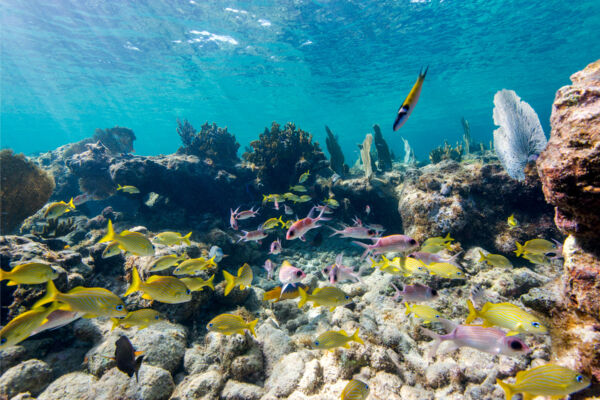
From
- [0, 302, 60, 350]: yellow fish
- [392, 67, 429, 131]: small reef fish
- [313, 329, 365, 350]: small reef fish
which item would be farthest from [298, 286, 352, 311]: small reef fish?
[0, 302, 60, 350]: yellow fish

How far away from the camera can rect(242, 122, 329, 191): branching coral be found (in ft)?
31.4

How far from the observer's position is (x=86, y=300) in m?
2.86

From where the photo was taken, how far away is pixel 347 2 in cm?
1556

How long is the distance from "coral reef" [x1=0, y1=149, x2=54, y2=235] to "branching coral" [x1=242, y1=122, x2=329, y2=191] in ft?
23.1

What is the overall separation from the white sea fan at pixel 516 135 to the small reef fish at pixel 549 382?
4.96 m

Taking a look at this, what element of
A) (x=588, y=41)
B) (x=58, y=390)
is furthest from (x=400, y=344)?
(x=588, y=41)

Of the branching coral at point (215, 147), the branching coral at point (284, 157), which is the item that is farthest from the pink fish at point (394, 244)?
the branching coral at point (215, 147)

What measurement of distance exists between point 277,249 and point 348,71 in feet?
84.6

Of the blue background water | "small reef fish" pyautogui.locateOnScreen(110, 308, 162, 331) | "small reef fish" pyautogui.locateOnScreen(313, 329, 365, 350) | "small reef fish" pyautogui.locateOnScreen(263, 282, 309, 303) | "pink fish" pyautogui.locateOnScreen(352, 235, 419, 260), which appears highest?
the blue background water

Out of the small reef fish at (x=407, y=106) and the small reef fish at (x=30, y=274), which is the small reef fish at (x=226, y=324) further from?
the small reef fish at (x=407, y=106)

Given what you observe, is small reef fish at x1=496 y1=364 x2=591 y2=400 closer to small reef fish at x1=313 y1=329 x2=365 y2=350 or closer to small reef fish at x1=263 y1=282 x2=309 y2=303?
small reef fish at x1=313 y1=329 x2=365 y2=350

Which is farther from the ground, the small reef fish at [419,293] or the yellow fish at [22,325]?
the small reef fish at [419,293]

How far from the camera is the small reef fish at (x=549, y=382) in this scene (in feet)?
6.21

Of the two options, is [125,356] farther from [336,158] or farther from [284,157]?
[336,158]
